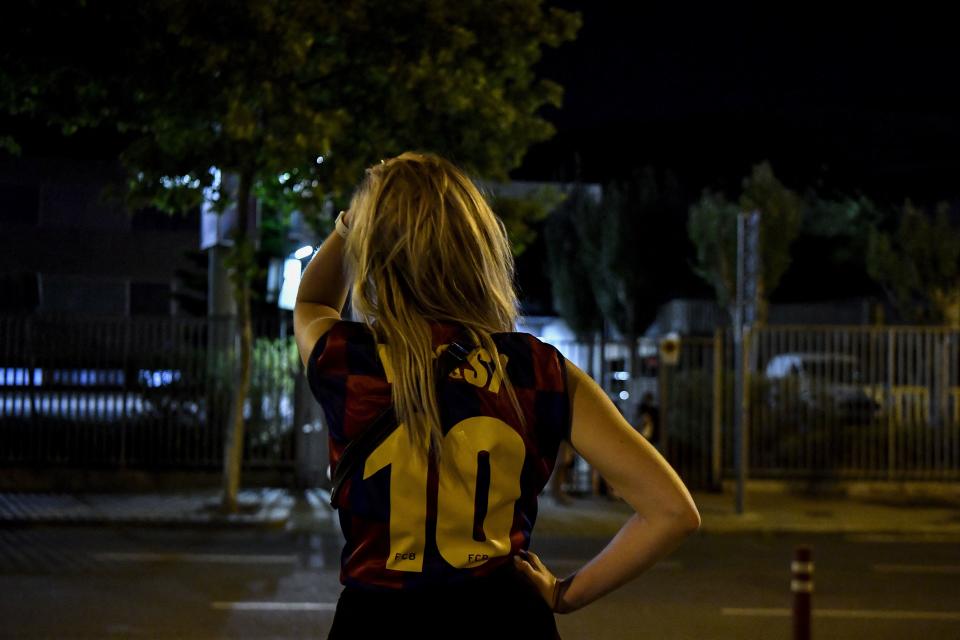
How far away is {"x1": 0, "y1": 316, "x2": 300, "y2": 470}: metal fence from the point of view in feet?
54.5

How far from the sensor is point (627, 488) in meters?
1.92

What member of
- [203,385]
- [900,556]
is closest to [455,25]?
[203,385]

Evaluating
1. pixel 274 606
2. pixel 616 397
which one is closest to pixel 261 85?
pixel 274 606

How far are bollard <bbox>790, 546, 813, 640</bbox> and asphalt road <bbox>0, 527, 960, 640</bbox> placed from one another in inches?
111

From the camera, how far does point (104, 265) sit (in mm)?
34844

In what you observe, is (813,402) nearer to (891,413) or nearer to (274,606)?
(891,413)

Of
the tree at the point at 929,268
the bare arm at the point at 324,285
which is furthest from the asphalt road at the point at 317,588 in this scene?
the tree at the point at 929,268

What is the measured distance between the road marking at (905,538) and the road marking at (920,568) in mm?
1991

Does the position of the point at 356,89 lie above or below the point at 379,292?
above

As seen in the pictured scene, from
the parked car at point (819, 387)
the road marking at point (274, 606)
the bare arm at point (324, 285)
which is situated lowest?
the road marking at point (274, 606)

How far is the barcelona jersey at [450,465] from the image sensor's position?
1866mm

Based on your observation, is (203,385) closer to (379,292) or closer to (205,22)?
(205,22)

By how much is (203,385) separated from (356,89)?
16.9 feet

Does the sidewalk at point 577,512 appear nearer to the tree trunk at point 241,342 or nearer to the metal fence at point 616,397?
the tree trunk at point 241,342
